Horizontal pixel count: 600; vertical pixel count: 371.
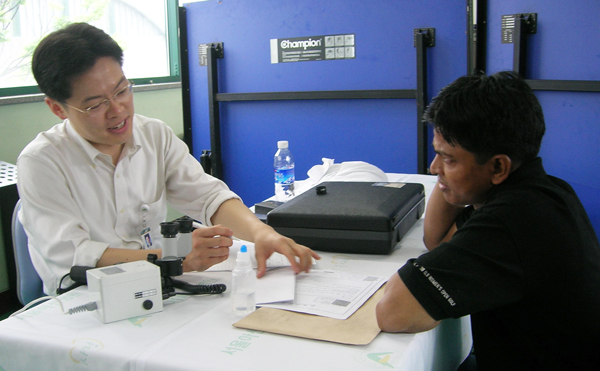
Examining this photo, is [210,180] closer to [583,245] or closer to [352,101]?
[583,245]

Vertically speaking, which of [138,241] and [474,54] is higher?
[474,54]

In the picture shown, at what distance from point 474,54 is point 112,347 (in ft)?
7.18

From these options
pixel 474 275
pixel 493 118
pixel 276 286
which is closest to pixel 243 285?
pixel 276 286

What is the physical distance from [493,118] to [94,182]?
40.3 inches

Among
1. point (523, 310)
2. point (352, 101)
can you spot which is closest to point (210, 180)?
point (523, 310)

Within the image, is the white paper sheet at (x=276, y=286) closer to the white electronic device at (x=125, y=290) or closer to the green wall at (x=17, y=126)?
the white electronic device at (x=125, y=290)

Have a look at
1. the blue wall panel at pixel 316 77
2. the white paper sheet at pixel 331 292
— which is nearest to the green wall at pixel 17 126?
the blue wall panel at pixel 316 77

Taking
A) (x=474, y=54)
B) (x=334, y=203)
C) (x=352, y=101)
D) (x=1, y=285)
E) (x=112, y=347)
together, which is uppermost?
(x=474, y=54)

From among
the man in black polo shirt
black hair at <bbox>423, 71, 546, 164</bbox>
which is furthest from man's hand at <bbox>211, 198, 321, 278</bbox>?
black hair at <bbox>423, 71, 546, 164</bbox>

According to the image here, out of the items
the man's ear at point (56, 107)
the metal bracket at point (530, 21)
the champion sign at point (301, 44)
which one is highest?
the champion sign at point (301, 44)

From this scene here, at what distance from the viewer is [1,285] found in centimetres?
268

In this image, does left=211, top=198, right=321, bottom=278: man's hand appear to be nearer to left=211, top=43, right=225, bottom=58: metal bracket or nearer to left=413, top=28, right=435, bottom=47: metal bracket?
left=413, top=28, right=435, bottom=47: metal bracket

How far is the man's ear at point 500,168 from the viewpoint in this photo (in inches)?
37.0

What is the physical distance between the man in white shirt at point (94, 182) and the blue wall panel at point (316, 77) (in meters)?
1.45
